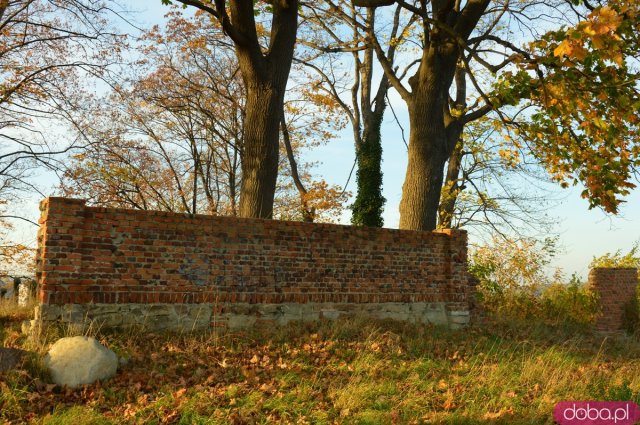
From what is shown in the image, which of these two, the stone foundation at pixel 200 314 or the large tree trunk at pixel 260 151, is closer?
the stone foundation at pixel 200 314

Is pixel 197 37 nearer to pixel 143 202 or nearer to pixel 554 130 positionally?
pixel 143 202

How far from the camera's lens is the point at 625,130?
13266 mm

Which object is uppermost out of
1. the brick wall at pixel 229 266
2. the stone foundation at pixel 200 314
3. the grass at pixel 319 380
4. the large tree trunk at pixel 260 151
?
the large tree trunk at pixel 260 151

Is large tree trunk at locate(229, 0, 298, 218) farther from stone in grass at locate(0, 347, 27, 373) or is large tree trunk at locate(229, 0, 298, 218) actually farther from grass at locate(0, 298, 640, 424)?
stone in grass at locate(0, 347, 27, 373)

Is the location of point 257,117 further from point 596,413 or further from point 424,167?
point 596,413

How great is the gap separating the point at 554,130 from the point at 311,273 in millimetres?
6310

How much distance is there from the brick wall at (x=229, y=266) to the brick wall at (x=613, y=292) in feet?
25.0

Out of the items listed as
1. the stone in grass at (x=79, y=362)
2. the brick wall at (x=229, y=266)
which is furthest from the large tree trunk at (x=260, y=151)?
the stone in grass at (x=79, y=362)

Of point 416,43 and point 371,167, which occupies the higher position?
point 416,43

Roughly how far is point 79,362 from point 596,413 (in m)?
6.62

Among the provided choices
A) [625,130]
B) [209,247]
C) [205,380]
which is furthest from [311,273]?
[625,130]

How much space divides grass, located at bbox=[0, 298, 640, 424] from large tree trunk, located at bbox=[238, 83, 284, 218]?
291cm

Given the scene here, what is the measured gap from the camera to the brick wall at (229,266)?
912 cm

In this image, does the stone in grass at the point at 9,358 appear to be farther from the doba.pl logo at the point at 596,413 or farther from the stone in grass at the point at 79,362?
the doba.pl logo at the point at 596,413
